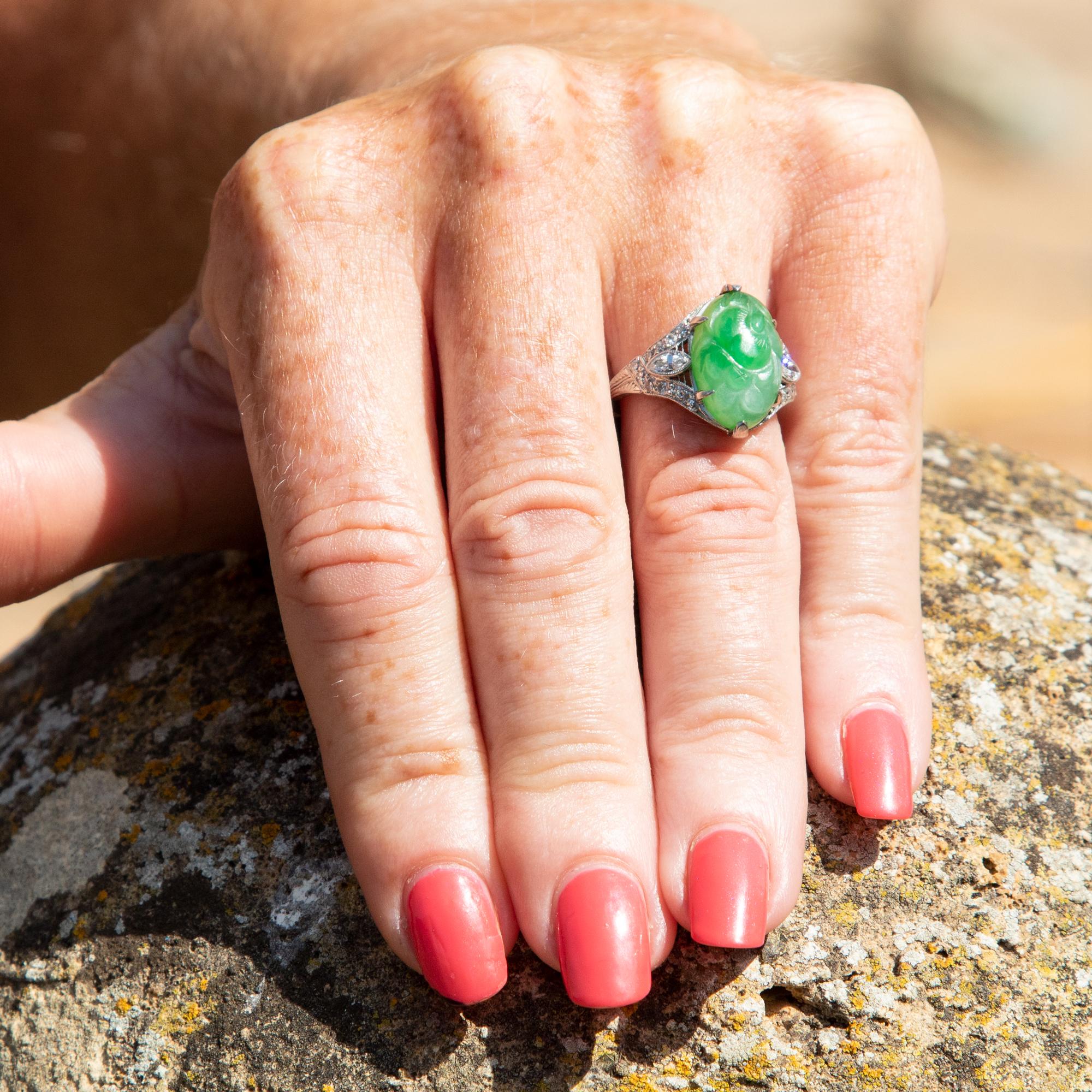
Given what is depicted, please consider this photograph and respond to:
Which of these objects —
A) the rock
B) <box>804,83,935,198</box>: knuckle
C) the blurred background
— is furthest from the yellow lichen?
the blurred background

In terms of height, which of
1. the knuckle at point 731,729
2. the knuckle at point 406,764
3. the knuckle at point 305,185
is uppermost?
the knuckle at point 305,185

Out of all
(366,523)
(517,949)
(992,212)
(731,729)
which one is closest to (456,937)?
(517,949)

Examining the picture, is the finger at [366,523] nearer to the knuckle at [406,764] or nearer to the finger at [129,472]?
the knuckle at [406,764]

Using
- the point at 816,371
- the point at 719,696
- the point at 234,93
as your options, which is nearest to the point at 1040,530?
the point at 816,371

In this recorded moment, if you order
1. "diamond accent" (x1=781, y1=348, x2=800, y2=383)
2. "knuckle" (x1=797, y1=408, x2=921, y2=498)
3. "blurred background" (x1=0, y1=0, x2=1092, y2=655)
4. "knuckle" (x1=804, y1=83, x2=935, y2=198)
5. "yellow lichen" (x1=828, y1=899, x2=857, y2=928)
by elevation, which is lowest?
"blurred background" (x1=0, y1=0, x2=1092, y2=655)

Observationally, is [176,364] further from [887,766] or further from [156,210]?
[887,766]

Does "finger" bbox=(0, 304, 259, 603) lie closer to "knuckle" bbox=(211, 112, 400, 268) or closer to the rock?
the rock

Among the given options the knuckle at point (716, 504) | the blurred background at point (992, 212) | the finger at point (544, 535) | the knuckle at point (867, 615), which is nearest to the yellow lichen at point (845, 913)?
the finger at point (544, 535)
